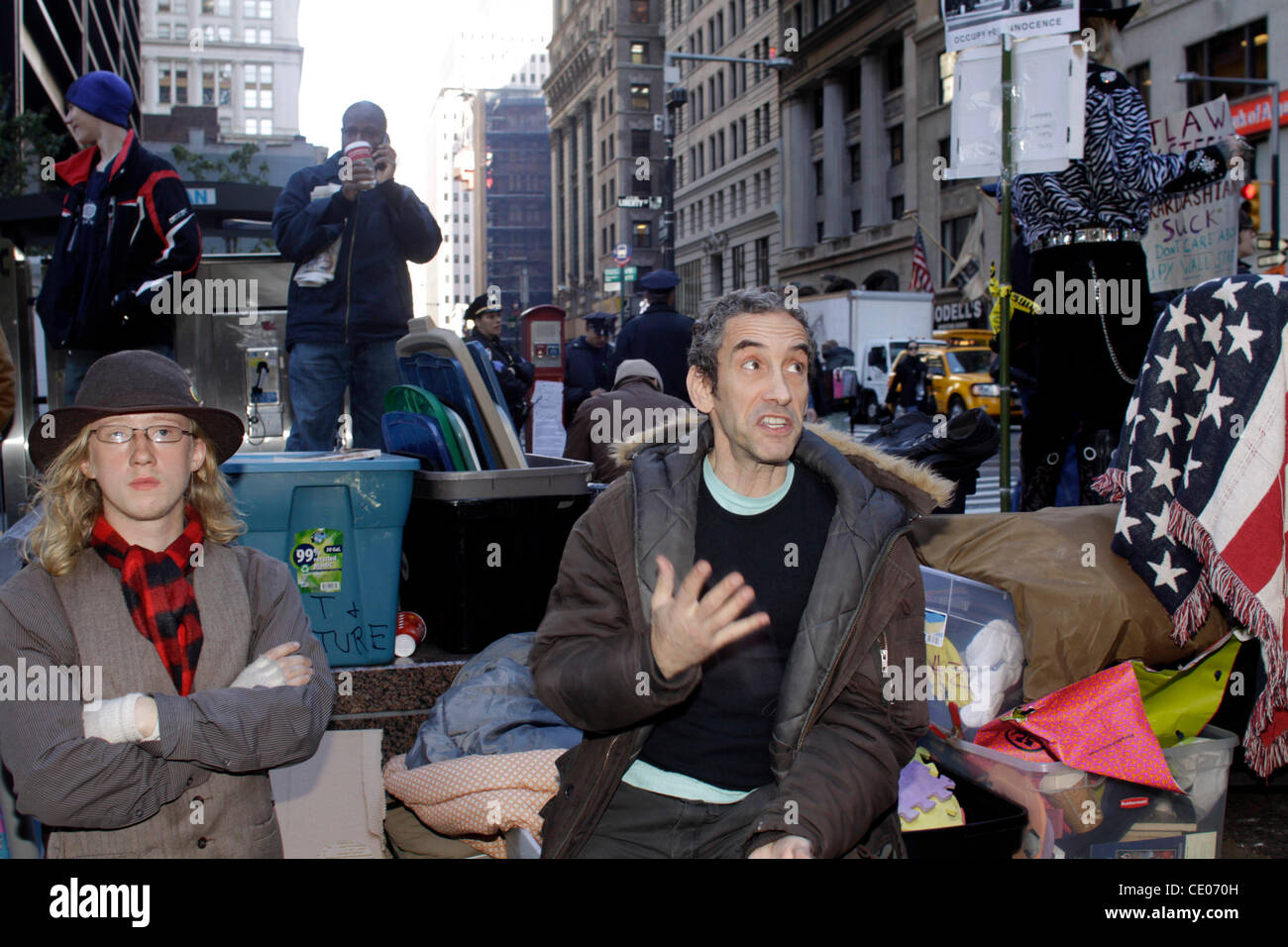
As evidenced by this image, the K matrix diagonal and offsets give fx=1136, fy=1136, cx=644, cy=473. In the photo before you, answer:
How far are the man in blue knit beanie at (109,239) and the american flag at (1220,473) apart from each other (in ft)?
13.6

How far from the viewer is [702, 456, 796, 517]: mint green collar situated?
2877mm

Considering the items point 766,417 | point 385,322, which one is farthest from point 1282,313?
point 385,322

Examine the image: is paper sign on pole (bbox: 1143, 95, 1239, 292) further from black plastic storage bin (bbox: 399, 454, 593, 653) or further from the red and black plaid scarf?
the red and black plaid scarf

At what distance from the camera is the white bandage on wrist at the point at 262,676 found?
8.45 ft

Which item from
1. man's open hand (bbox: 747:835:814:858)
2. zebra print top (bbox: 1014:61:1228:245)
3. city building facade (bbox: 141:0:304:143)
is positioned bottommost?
man's open hand (bbox: 747:835:814:858)

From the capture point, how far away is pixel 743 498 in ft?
9.51

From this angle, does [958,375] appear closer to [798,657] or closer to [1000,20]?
[1000,20]

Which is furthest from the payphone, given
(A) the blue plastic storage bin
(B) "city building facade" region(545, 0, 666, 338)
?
(B) "city building facade" region(545, 0, 666, 338)

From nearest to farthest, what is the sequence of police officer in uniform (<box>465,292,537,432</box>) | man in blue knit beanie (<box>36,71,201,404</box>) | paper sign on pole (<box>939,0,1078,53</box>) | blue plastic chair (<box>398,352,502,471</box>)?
blue plastic chair (<box>398,352,502,471</box>), man in blue knit beanie (<box>36,71,201,404</box>), paper sign on pole (<box>939,0,1078,53</box>), police officer in uniform (<box>465,292,537,432</box>)

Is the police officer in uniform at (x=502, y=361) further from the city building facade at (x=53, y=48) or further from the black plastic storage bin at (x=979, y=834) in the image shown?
the black plastic storage bin at (x=979, y=834)

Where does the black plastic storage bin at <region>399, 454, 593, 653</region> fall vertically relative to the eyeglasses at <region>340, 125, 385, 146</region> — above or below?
below

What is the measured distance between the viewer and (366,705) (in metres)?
4.40

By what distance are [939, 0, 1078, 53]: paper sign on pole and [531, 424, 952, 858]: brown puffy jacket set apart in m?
3.66
